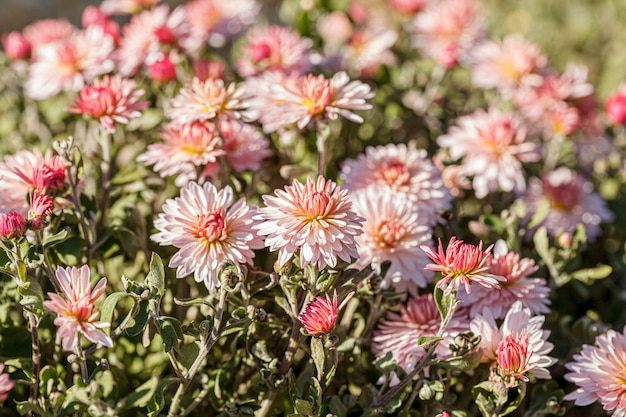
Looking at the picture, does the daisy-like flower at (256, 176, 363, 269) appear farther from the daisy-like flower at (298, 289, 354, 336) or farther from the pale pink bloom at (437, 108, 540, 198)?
the pale pink bloom at (437, 108, 540, 198)

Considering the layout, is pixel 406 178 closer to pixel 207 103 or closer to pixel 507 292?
pixel 507 292

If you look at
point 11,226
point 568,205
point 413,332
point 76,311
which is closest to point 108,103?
point 11,226

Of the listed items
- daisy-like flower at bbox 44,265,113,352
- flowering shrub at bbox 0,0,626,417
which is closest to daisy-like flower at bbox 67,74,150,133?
flowering shrub at bbox 0,0,626,417

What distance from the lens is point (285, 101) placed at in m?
1.35

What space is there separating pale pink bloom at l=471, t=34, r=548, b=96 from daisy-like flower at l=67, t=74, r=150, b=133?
3.20 feet

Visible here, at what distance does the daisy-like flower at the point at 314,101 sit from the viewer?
129 centimetres

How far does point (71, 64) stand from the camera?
166 cm

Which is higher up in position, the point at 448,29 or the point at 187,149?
the point at 187,149

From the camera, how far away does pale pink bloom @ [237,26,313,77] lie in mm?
1695

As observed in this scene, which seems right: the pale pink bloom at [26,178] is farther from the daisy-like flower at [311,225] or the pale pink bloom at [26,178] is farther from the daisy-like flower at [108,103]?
the daisy-like flower at [311,225]

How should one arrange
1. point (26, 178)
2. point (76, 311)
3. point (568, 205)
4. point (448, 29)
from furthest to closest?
1. point (448, 29)
2. point (568, 205)
3. point (26, 178)
4. point (76, 311)

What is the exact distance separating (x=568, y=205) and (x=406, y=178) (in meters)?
0.57

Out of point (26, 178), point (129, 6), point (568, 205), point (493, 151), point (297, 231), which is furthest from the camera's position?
point (129, 6)

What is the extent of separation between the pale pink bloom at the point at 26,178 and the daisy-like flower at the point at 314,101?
0.40 meters
